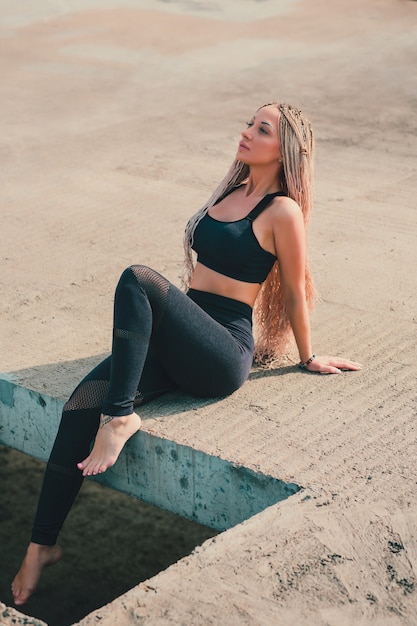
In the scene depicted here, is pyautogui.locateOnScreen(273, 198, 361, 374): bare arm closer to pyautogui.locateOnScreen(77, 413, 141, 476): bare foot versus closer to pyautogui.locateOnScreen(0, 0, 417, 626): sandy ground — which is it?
pyautogui.locateOnScreen(0, 0, 417, 626): sandy ground

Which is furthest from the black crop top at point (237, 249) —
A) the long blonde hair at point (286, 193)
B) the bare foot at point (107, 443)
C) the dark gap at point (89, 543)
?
the dark gap at point (89, 543)

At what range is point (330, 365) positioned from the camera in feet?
14.4

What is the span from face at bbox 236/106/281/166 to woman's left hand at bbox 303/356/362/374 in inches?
32.2

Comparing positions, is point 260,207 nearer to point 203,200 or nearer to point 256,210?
point 256,210

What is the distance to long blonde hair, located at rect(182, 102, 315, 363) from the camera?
13.8 feet

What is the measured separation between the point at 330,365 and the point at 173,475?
859mm

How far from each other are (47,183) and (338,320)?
2798 mm

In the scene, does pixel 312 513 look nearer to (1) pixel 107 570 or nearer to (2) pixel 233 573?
(2) pixel 233 573

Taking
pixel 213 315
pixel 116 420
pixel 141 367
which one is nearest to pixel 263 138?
pixel 213 315

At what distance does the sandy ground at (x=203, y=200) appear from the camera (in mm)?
3217

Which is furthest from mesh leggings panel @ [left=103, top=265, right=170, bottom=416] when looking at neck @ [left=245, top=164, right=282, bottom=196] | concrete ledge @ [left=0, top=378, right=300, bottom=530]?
neck @ [left=245, top=164, right=282, bottom=196]

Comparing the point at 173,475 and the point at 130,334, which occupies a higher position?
the point at 130,334

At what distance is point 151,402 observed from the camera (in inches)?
164

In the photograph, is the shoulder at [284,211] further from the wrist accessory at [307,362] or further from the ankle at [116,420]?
the ankle at [116,420]
